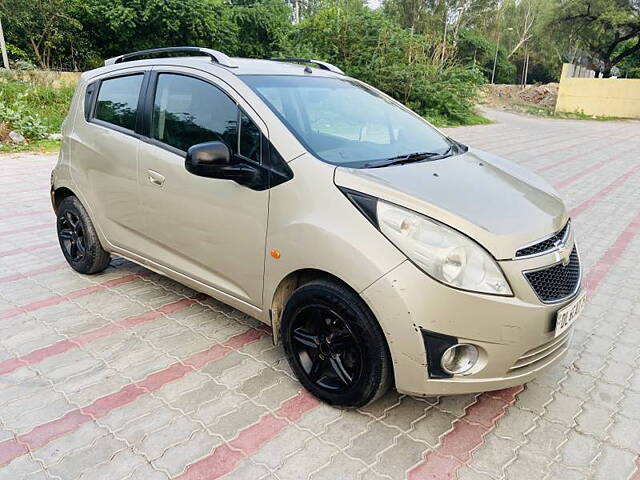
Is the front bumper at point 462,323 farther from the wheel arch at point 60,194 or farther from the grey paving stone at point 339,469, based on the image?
the wheel arch at point 60,194

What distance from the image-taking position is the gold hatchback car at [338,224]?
213 centimetres

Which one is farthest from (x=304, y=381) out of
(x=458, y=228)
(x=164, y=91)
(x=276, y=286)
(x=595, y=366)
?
(x=164, y=91)

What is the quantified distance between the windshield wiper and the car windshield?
16mm

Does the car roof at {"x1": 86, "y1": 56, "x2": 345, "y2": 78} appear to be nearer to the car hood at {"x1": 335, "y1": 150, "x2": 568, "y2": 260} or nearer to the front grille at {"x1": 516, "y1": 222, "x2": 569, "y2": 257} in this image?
the car hood at {"x1": 335, "y1": 150, "x2": 568, "y2": 260}

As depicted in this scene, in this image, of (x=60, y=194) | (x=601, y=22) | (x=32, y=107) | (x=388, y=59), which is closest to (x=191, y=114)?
(x=60, y=194)

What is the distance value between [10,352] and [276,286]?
68.4 inches

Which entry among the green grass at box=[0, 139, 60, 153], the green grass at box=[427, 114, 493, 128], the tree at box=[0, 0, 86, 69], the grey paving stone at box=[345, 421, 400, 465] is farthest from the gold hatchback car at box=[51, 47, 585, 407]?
the tree at box=[0, 0, 86, 69]

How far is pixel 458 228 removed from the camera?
7.05ft

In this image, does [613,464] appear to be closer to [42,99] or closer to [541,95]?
[42,99]

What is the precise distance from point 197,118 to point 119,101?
0.93 m

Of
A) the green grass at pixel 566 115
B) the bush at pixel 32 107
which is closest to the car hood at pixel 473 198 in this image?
→ the bush at pixel 32 107

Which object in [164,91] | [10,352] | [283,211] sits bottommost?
[10,352]

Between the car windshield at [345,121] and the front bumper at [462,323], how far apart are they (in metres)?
0.78

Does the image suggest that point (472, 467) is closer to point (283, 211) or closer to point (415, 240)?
point (415, 240)
